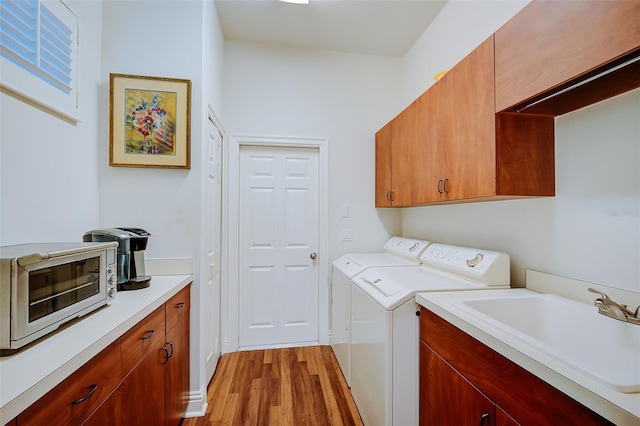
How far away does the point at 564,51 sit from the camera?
0.92 m

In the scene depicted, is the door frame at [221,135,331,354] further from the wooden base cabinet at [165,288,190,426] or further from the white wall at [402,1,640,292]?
the white wall at [402,1,640,292]

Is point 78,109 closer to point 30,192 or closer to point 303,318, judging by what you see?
point 30,192

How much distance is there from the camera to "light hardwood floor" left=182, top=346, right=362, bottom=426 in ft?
5.60

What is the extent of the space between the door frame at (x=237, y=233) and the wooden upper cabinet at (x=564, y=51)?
5.52 feet

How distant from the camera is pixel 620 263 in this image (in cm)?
103

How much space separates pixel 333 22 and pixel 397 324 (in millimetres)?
2381

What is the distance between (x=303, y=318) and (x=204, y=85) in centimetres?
219

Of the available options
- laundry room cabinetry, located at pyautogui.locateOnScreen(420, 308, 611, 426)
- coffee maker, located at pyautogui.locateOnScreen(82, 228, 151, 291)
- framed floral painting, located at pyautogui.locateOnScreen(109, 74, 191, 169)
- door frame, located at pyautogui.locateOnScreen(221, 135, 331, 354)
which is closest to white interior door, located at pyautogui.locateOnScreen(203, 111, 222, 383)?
door frame, located at pyautogui.locateOnScreen(221, 135, 331, 354)

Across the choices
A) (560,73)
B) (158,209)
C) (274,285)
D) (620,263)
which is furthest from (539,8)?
(274,285)

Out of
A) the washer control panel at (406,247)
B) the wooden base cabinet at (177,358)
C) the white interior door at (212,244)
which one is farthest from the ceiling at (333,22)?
the wooden base cabinet at (177,358)

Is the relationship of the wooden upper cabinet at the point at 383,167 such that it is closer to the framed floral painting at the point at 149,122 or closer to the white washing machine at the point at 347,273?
the white washing machine at the point at 347,273

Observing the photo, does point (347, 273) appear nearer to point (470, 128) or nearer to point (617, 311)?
point (470, 128)

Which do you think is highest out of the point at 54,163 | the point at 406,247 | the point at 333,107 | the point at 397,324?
the point at 333,107

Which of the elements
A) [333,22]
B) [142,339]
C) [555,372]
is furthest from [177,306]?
[333,22]
